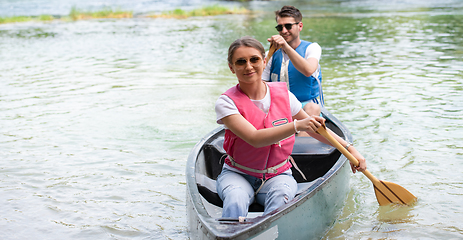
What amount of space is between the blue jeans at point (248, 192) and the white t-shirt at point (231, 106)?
14.7 inches

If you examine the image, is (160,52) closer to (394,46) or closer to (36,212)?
(394,46)

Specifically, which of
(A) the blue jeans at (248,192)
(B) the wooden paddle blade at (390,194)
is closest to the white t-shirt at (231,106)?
(A) the blue jeans at (248,192)

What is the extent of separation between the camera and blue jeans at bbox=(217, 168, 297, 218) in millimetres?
2333

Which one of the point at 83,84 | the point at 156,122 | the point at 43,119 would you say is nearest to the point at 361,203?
the point at 156,122

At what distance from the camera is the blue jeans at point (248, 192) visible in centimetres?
233

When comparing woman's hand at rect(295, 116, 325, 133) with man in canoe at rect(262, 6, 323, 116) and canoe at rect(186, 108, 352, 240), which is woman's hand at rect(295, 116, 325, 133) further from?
man in canoe at rect(262, 6, 323, 116)

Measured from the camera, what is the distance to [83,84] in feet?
28.1

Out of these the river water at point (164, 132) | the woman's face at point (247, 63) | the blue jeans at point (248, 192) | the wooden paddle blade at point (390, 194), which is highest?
the woman's face at point (247, 63)

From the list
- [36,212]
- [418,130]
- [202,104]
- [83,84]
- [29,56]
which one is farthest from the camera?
[29,56]

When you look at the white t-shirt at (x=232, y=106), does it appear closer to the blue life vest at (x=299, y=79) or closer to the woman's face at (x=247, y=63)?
the woman's face at (x=247, y=63)

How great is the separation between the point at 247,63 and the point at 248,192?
0.77 m

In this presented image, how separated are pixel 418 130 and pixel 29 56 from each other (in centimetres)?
1141

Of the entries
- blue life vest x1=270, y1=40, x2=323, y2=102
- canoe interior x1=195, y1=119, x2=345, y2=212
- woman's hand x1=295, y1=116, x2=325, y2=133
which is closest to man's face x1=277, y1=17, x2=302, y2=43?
blue life vest x1=270, y1=40, x2=323, y2=102

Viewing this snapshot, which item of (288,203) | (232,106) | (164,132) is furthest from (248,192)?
(164,132)
